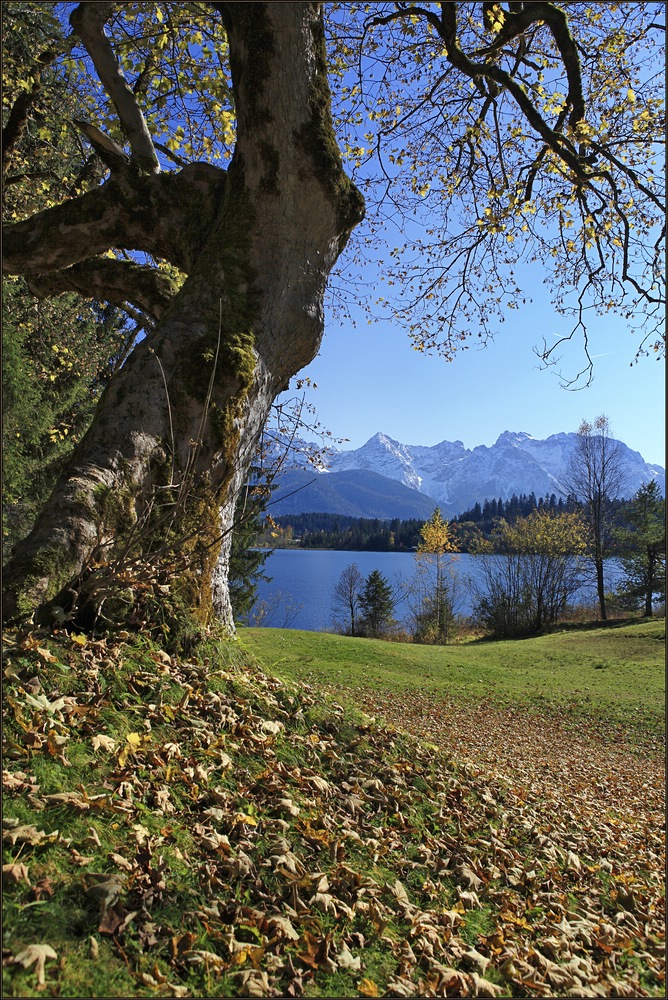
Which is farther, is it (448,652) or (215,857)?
(448,652)

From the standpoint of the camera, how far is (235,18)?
15.2 feet

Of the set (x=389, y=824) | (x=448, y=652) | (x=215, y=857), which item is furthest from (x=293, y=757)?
(x=448, y=652)

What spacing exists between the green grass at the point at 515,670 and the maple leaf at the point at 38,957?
8904 mm

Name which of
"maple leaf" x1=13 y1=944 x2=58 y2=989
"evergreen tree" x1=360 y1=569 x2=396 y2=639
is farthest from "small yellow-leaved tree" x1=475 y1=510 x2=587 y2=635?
"maple leaf" x1=13 y1=944 x2=58 y2=989

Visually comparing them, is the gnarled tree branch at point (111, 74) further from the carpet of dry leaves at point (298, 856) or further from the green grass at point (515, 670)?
the green grass at point (515, 670)

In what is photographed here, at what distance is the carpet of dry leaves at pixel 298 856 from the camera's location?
7.20ft

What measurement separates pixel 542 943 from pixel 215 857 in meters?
1.91

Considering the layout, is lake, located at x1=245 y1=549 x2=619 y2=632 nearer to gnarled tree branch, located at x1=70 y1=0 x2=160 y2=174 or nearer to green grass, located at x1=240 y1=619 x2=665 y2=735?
Result: green grass, located at x1=240 y1=619 x2=665 y2=735

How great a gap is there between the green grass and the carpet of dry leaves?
695cm

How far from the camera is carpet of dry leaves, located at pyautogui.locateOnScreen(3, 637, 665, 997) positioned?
2195 mm

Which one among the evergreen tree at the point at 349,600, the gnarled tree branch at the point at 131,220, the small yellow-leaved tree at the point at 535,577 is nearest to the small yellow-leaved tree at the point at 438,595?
the small yellow-leaved tree at the point at 535,577

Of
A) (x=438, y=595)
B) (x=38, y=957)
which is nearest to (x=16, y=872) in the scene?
A: (x=38, y=957)

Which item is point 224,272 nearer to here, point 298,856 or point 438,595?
point 298,856

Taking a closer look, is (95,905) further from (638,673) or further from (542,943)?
(638,673)
